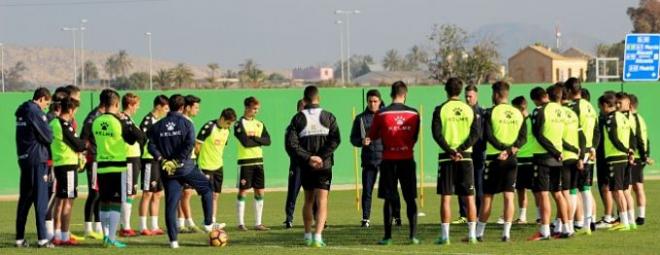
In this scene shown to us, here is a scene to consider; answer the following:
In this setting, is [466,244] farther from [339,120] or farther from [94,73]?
[94,73]

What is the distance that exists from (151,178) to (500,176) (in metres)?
4.62

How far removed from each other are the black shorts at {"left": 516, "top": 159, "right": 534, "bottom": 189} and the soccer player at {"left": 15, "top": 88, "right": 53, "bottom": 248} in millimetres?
5635

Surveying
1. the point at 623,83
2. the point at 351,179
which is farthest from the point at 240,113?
the point at 623,83

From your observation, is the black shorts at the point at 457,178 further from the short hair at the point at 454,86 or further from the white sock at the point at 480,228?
the short hair at the point at 454,86

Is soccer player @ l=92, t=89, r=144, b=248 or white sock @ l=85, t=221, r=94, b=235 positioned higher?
soccer player @ l=92, t=89, r=144, b=248

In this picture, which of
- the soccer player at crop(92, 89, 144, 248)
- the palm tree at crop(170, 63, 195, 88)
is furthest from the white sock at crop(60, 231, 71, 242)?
the palm tree at crop(170, 63, 195, 88)

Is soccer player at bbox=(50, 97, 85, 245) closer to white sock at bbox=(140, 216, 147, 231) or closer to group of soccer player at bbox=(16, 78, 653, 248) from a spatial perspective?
group of soccer player at bbox=(16, 78, 653, 248)

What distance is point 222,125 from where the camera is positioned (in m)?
19.2

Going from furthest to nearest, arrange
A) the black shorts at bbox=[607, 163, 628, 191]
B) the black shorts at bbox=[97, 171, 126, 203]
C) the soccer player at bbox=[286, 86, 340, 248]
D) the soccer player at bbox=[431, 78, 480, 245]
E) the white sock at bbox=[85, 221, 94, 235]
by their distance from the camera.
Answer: the black shorts at bbox=[607, 163, 628, 191], the white sock at bbox=[85, 221, 94, 235], the black shorts at bbox=[97, 171, 126, 203], the soccer player at bbox=[286, 86, 340, 248], the soccer player at bbox=[431, 78, 480, 245]

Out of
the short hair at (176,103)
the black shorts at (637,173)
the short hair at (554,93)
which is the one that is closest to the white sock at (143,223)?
the short hair at (176,103)

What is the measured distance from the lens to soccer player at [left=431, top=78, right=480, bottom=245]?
15984 millimetres

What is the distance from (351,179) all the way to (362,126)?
1368 cm

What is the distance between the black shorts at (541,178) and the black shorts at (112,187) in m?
4.88

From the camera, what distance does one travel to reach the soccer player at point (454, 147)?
Result: 1598cm
